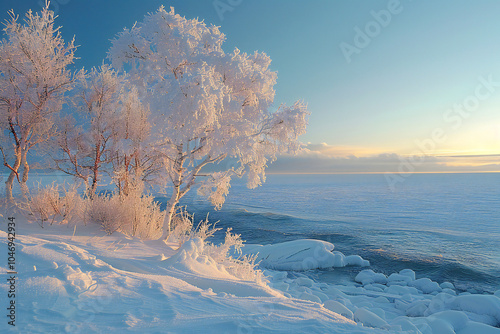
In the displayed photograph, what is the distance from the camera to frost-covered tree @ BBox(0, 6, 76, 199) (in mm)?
8469

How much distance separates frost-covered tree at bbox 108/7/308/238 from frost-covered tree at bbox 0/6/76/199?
329 cm

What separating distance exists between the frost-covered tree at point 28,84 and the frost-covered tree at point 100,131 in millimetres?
1068

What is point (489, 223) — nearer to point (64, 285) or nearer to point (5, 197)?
point (64, 285)

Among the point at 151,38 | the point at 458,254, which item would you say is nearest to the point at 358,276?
the point at 458,254

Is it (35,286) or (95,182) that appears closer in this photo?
(35,286)

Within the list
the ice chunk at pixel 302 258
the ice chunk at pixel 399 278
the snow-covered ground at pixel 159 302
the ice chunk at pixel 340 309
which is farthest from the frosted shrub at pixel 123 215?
the ice chunk at pixel 399 278

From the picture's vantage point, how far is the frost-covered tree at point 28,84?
8.47m

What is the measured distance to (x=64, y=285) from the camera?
2.65 m

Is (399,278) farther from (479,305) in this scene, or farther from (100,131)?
(100,131)

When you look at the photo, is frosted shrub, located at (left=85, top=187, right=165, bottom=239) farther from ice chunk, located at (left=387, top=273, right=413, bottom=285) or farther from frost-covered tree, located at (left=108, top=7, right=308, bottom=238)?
ice chunk, located at (left=387, top=273, right=413, bottom=285)

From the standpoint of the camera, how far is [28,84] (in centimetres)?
870

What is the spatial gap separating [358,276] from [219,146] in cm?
664

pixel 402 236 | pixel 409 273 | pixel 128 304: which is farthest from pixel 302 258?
pixel 128 304

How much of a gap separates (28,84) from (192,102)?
6606 millimetres
